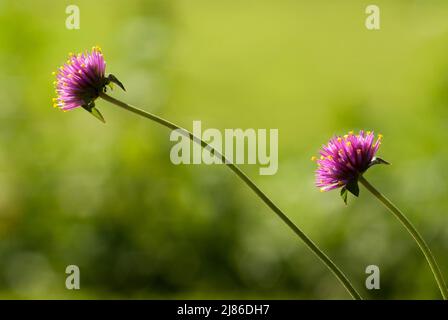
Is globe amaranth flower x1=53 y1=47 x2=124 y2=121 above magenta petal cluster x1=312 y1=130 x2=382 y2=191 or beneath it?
above

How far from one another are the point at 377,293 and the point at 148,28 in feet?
4.30

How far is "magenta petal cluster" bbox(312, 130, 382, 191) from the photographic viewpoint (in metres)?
0.95

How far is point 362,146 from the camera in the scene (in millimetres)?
969

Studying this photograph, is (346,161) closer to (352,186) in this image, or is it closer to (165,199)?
(352,186)

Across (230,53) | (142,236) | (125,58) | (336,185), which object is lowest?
(142,236)

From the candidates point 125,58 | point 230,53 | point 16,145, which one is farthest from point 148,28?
point 230,53

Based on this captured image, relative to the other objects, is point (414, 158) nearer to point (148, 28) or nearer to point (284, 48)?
point (148, 28)

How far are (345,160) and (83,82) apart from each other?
1.15 ft

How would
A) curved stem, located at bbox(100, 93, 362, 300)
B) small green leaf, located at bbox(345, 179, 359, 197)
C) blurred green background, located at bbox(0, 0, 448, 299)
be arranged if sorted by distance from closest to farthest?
1. curved stem, located at bbox(100, 93, 362, 300)
2. small green leaf, located at bbox(345, 179, 359, 197)
3. blurred green background, located at bbox(0, 0, 448, 299)

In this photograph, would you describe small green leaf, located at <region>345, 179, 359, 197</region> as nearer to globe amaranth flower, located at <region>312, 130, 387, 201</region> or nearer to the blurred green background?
globe amaranth flower, located at <region>312, 130, 387, 201</region>

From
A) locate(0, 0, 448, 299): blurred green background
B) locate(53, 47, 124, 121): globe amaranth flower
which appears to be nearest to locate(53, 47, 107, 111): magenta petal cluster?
locate(53, 47, 124, 121): globe amaranth flower

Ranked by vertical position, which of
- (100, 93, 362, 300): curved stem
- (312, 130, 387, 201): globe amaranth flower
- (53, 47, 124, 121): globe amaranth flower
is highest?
(53, 47, 124, 121): globe amaranth flower

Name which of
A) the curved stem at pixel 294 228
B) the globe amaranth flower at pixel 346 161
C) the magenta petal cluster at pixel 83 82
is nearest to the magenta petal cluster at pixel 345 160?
the globe amaranth flower at pixel 346 161

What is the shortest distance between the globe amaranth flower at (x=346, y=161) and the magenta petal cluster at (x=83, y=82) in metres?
0.30
